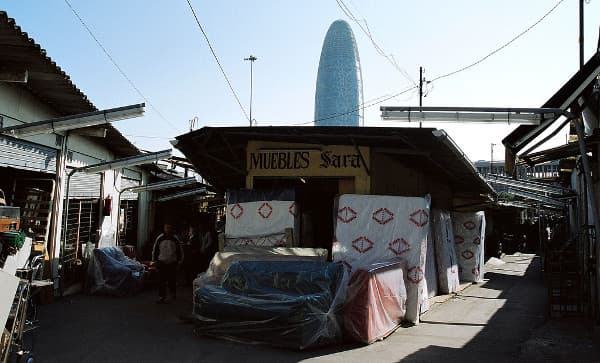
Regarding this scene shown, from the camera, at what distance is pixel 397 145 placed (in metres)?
10.1

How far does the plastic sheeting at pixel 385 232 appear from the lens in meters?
9.30

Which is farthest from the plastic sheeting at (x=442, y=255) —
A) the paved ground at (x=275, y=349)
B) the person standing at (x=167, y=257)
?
the person standing at (x=167, y=257)

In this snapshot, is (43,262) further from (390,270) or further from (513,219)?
(513,219)

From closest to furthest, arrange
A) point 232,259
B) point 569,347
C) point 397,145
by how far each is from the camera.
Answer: point 569,347, point 232,259, point 397,145

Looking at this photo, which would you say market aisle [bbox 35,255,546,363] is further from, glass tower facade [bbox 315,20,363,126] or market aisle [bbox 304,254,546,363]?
glass tower facade [bbox 315,20,363,126]

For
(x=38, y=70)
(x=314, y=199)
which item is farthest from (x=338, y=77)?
(x=38, y=70)

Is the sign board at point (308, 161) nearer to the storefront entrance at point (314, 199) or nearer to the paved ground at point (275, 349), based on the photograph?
the storefront entrance at point (314, 199)

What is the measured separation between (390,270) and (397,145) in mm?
2951

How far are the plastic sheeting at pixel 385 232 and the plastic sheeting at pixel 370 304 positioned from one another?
1.17 m

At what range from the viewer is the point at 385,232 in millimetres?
9500

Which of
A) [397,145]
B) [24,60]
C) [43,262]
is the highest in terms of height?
[24,60]

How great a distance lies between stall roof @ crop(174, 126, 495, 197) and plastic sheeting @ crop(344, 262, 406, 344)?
2.48m

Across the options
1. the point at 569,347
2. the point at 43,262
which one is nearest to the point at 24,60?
the point at 43,262

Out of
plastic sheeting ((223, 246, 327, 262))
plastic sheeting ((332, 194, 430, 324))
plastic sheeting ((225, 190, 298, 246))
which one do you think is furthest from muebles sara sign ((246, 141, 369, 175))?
plastic sheeting ((223, 246, 327, 262))
